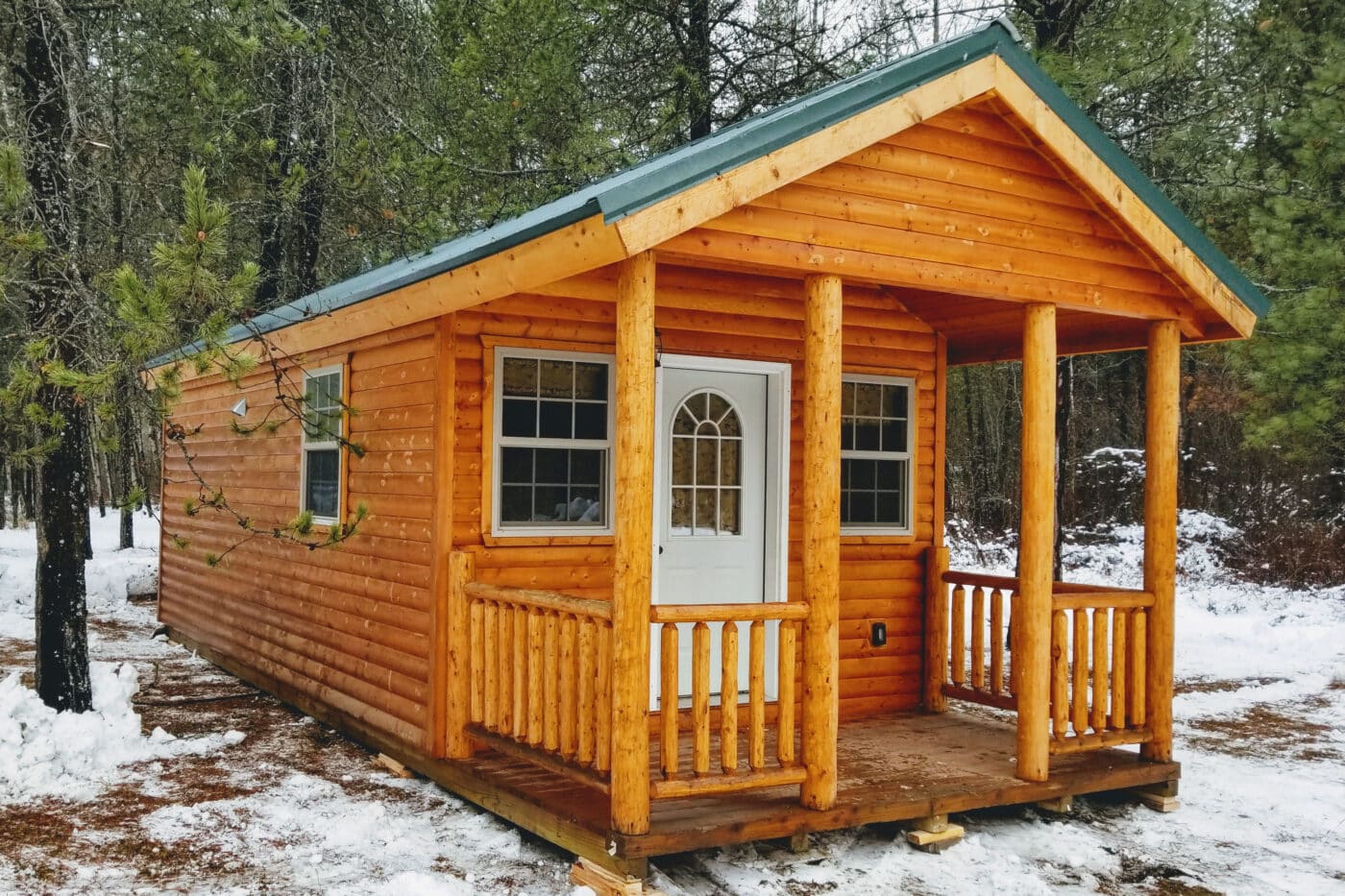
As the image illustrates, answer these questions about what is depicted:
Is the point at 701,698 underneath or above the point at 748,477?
underneath

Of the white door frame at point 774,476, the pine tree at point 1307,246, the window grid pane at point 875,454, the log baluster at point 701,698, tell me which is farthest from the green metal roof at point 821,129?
the pine tree at point 1307,246

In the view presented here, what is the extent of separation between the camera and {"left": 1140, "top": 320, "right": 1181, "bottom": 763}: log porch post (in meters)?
6.29

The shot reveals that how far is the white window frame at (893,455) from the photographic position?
747 centimetres

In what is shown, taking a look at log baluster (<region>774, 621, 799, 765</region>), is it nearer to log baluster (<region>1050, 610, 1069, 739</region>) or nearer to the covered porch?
the covered porch

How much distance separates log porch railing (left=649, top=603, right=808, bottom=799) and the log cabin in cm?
2

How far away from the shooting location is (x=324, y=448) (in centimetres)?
788

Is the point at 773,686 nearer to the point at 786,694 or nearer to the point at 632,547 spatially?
the point at 786,694

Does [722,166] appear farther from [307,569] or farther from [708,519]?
[307,569]

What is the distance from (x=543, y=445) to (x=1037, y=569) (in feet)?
8.99

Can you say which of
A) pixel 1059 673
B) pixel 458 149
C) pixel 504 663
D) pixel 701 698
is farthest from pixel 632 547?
pixel 458 149

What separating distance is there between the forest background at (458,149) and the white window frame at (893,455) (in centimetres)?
361

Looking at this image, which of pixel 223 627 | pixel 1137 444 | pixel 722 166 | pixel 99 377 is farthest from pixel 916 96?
pixel 1137 444

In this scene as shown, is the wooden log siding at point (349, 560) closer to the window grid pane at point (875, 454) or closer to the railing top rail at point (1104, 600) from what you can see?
the window grid pane at point (875, 454)

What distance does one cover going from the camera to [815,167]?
4875 millimetres
